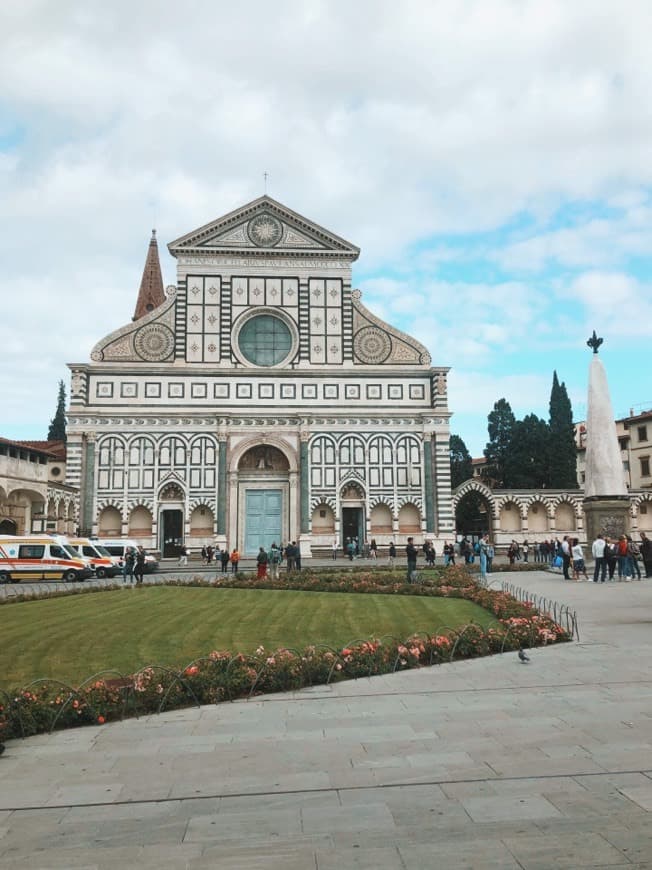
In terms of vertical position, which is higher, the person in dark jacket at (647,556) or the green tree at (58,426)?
the green tree at (58,426)

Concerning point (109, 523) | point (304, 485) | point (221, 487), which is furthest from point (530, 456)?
point (109, 523)

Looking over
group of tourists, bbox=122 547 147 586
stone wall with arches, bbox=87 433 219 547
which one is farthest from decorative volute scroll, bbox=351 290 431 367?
group of tourists, bbox=122 547 147 586

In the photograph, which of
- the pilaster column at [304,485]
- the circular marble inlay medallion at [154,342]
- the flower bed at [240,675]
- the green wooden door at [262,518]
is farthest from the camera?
the circular marble inlay medallion at [154,342]

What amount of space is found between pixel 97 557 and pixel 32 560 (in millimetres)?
3835

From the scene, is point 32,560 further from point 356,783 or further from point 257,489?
point 356,783

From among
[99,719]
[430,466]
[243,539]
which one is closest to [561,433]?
[430,466]

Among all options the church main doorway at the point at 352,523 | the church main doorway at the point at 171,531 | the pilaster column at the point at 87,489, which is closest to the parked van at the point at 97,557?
the pilaster column at the point at 87,489

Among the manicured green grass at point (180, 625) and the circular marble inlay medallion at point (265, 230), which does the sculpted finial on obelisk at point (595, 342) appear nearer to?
the manicured green grass at point (180, 625)

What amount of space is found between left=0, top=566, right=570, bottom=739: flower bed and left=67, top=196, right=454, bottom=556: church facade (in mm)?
30068

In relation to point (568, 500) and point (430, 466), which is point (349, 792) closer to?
point (430, 466)

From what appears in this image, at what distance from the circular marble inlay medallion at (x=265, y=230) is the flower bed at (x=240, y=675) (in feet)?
119

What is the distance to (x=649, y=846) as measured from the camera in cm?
482

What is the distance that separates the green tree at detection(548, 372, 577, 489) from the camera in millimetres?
58125

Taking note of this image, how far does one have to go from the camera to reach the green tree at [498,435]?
64562 mm
